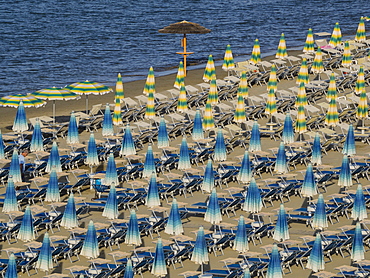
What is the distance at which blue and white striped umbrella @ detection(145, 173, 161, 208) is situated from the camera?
29.0 metres

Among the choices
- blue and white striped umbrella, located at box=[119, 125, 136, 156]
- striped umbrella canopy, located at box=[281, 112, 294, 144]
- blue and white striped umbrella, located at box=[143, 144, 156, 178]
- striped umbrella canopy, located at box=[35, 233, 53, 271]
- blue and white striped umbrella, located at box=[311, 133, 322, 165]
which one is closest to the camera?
striped umbrella canopy, located at box=[35, 233, 53, 271]

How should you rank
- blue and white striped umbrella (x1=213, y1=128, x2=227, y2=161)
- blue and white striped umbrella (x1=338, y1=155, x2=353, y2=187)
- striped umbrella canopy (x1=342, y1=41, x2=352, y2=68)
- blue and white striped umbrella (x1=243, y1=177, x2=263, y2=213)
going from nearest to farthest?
blue and white striped umbrella (x1=243, y1=177, x2=263, y2=213) → blue and white striped umbrella (x1=338, y1=155, x2=353, y2=187) → blue and white striped umbrella (x1=213, y1=128, x2=227, y2=161) → striped umbrella canopy (x1=342, y1=41, x2=352, y2=68)

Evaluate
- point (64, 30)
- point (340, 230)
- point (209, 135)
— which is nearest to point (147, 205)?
point (340, 230)

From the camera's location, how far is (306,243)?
27.3 meters

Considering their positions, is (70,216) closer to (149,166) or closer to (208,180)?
(149,166)

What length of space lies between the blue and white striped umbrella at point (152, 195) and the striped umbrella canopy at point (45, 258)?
13.4ft

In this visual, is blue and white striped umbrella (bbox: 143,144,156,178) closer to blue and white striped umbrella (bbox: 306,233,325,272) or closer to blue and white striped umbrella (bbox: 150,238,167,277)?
blue and white striped umbrella (bbox: 150,238,167,277)

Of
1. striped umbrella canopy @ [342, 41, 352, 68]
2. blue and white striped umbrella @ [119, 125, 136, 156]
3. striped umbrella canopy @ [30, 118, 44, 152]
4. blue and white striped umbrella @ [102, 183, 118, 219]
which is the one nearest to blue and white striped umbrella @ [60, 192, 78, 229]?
blue and white striped umbrella @ [102, 183, 118, 219]

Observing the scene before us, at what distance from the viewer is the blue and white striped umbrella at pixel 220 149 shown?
3306cm

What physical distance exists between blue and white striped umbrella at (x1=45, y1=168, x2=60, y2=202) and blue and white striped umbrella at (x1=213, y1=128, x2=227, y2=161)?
5.42m

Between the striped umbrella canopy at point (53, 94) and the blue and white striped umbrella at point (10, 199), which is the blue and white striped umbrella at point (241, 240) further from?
the striped umbrella canopy at point (53, 94)

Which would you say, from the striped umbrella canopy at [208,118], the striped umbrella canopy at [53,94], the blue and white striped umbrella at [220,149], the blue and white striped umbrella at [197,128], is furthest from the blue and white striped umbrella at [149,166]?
the striped umbrella canopy at [53,94]

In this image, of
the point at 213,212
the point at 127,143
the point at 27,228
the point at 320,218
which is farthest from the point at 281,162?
the point at 27,228

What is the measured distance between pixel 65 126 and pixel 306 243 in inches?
484
